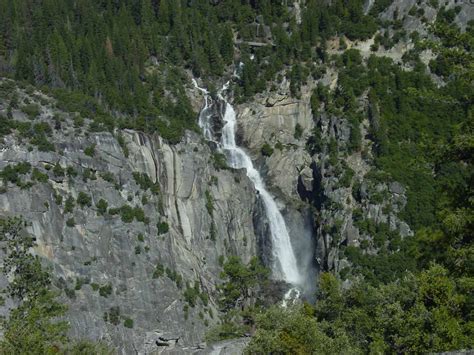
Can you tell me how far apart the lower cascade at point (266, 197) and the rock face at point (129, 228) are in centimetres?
408

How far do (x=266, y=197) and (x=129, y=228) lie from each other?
28436 millimetres

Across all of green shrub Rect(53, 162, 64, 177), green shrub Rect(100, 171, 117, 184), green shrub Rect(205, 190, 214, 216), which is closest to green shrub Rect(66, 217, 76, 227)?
green shrub Rect(53, 162, 64, 177)

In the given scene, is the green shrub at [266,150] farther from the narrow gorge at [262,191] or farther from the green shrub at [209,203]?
the green shrub at [209,203]

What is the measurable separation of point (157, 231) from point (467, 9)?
80.7 metres

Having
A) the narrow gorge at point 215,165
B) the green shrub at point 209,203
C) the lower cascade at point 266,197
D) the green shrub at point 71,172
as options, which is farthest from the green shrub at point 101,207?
the lower cascade at point 266,197

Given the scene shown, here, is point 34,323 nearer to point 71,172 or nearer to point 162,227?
point 71,172

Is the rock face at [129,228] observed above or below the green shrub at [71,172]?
below

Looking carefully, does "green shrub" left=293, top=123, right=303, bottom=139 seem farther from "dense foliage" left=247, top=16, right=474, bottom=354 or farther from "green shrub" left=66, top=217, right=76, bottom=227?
"green shrub" left=66, top=217, right=76, bottom=227

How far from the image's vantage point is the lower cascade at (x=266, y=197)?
120188mm

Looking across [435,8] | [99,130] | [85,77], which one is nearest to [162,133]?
[99,130]

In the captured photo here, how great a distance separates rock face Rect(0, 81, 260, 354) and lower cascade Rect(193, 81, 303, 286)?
408cm

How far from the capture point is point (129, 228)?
106 m

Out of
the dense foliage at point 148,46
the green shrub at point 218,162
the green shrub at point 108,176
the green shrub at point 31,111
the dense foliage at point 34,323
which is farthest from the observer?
the dense foliage at point 148,46

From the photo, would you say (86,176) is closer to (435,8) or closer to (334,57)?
(334,57)
